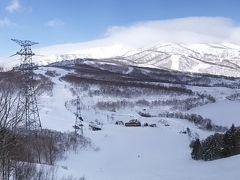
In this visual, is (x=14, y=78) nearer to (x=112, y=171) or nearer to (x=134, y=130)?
(x=112, y=171)

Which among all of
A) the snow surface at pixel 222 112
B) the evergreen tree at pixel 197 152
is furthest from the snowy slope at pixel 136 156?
the snow surface at pixel 222 112

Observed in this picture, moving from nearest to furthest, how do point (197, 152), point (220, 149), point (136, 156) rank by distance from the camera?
1. point (197, 152)
2. point (220, 149)
3. point (136, 156)

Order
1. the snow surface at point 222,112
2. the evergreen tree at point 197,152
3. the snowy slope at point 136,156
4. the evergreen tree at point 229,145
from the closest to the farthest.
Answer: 1. the snowy slope at point 136,156
2. the evergreen tree at point 229,145
3. the evergreen tree at point 197,152
4. the snow surface at point 222,112

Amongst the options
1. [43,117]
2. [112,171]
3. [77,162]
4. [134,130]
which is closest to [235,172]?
[112,171]

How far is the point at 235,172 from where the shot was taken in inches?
1328

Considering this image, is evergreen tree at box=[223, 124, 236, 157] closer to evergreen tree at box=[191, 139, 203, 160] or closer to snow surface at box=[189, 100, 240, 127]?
evergreen tree at box=[191, 139, 203, 160]

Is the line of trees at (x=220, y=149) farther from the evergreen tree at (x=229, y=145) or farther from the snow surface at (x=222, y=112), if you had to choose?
the snow surface at (x=222, y=112)

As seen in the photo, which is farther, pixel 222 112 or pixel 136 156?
pixel 222 112

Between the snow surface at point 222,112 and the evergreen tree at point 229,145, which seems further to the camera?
the snow surface at point 222,112

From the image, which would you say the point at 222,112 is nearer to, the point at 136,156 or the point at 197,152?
the point at 136,156

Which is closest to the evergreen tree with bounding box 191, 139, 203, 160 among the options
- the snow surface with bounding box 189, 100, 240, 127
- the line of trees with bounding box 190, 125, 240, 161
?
the line of trees with bounding box 190, 125, 240, 161

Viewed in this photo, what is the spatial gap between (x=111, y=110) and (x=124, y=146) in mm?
73281

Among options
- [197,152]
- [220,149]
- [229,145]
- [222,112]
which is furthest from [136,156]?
[222,112]

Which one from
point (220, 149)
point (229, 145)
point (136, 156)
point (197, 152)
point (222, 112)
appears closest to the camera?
point (229, 145)
